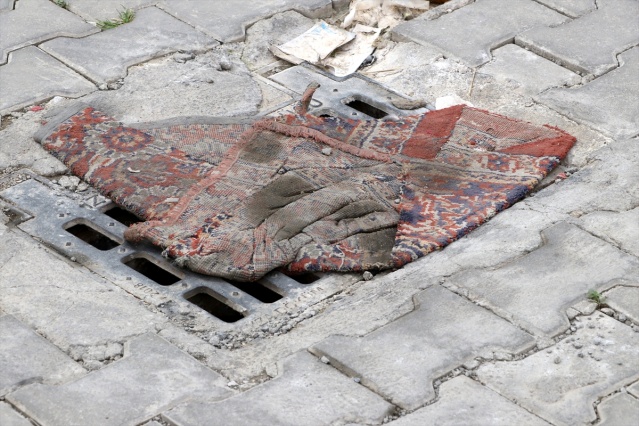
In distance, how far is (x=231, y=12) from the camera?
5.73m

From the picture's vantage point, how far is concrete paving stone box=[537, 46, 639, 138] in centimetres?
496

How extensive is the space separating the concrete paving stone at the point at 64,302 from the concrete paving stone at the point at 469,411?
99cm

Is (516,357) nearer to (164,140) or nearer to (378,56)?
(164,140)

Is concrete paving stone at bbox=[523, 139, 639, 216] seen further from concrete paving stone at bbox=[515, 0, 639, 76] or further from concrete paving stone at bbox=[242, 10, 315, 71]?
concrete paving stone at bbox=[242, 10, 315, 71]

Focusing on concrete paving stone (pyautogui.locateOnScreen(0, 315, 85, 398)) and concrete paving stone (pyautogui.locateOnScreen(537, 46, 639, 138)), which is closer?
concrete paving stone (pyautogui.locateOnScreen(0, 315, 85, 398))

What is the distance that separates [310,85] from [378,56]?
0.72 meters

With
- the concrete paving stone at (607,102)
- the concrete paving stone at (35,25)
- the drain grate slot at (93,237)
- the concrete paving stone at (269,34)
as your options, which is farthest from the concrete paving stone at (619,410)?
the concrete paving stone at (35,25)

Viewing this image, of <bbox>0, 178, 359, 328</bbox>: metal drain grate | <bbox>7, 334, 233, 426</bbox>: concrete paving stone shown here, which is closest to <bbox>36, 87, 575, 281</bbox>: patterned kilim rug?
<bbox>0, 178, 359, 328</bbox>: metal drain grate

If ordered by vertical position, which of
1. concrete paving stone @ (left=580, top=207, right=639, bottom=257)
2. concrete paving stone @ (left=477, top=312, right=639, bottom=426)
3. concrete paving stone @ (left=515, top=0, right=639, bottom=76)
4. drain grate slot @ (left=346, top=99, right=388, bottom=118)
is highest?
concrete paving stone @ (left=515, top=0, right=639, bottom=76)

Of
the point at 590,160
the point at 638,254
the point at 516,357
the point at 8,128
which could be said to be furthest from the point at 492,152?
the point at 8,128

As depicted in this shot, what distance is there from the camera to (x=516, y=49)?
18.1 ft

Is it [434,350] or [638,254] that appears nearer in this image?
[434,350]

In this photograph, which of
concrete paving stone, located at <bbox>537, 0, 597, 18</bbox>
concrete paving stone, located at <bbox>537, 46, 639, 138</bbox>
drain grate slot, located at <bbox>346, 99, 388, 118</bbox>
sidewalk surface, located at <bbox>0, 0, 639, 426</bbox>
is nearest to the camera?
sidewalk surface, located at <bbox>0, 0, 639, 426</bbox>

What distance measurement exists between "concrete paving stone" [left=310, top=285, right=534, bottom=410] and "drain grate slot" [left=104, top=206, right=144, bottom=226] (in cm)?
119
